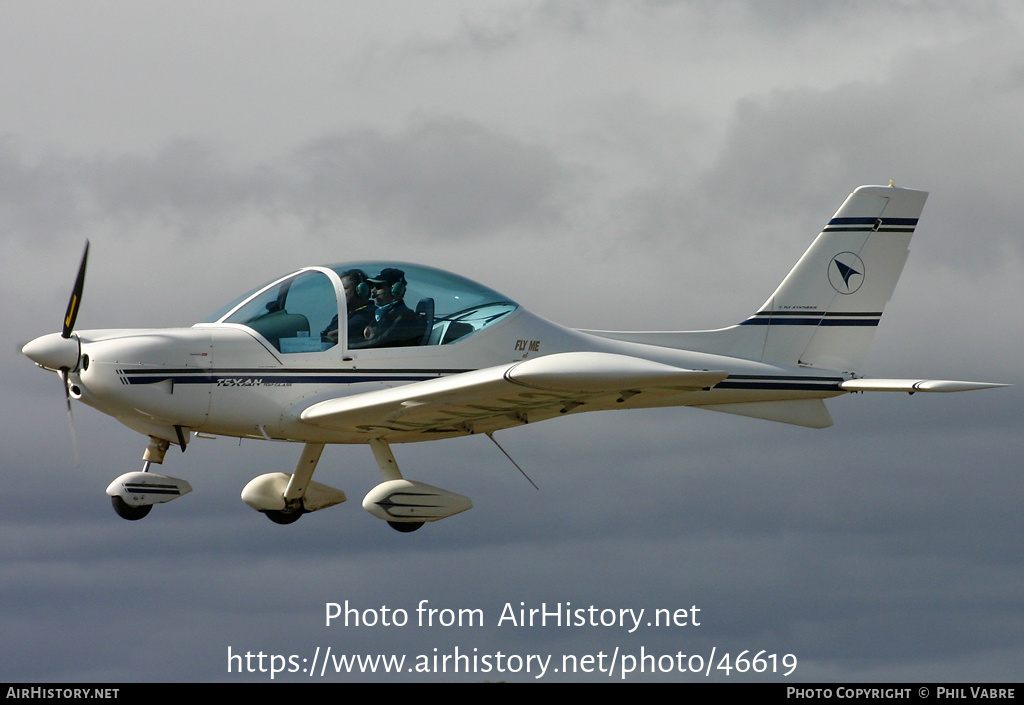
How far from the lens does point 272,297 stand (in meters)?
13.7

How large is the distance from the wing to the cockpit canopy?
0.69m

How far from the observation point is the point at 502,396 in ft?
39.6

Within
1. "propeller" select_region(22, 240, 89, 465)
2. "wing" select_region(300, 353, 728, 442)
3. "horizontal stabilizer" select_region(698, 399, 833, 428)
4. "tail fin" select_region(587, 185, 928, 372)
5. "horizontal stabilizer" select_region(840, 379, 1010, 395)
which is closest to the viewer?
"wing" select_region(300, 353, 728, 442)

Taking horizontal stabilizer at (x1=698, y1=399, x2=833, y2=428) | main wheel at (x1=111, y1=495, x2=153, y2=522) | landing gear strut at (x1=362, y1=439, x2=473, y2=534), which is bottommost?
landing gear strut at (x1=362, y1=439, x2=473, y2=534)

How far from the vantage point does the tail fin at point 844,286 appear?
16.0 meters

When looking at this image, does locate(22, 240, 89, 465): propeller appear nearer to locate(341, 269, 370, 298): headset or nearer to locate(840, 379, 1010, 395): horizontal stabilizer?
locate(341, 269, 370, 298): headset

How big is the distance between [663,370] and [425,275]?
12.0ft

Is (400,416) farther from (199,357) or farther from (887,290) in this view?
(887,290)

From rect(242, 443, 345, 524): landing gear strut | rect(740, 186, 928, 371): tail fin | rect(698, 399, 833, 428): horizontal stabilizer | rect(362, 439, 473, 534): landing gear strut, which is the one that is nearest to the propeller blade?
rect(242, 443, 345, 524): landing gear strut

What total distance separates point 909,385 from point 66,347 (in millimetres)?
9205

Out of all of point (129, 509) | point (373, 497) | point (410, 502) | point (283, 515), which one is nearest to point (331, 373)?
point (373, 497)

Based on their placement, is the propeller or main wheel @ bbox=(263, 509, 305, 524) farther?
main wheel @ bbox=(263, 509, 305, 524)

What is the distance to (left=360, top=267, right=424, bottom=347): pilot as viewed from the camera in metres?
13.5

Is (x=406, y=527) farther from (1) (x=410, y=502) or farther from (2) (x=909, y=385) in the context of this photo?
(2) (x=909, y=385)
